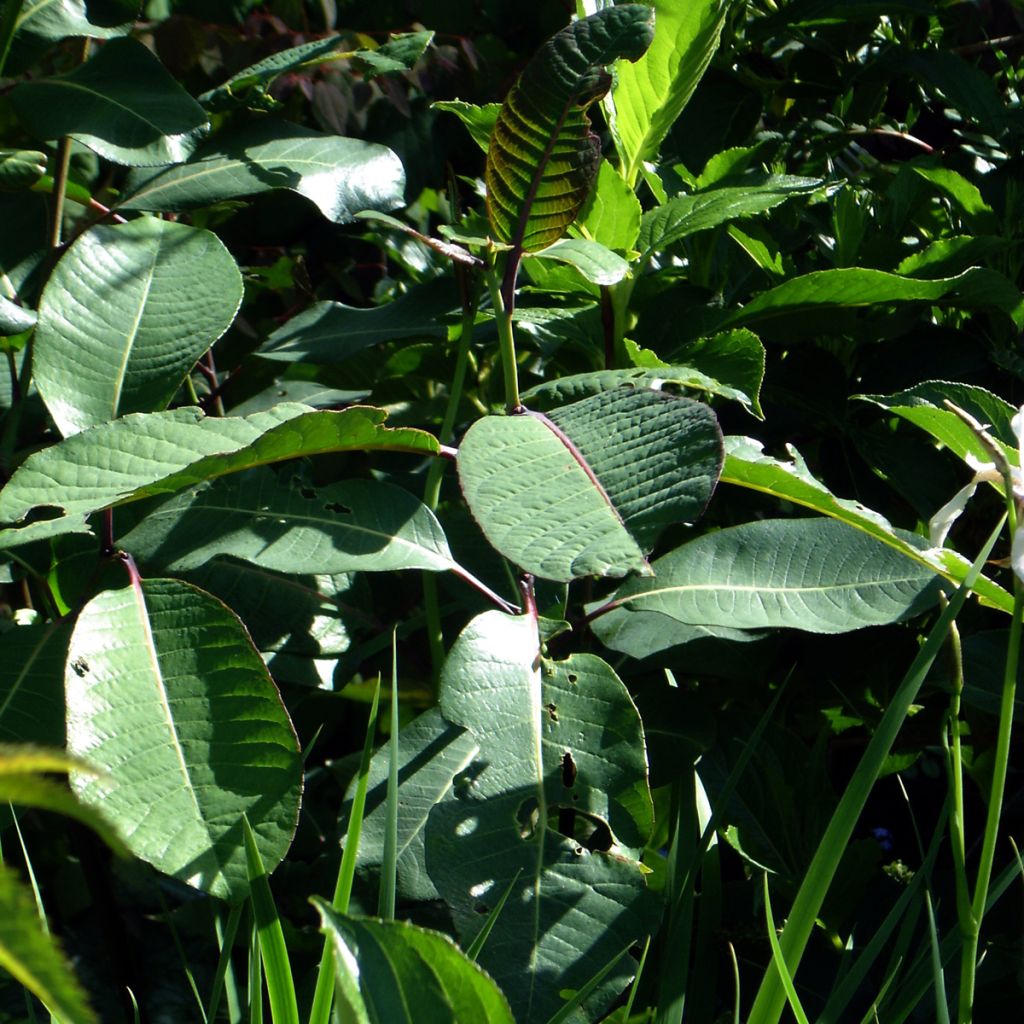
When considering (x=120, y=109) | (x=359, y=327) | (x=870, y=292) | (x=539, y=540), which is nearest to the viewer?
(x=539, y=540)

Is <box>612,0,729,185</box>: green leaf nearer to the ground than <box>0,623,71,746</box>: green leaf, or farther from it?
farther from it

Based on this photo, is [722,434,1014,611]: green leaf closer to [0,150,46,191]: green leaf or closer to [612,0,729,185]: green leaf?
[612,0,729,185]: green leaf

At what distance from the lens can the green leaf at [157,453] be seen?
3.32ft

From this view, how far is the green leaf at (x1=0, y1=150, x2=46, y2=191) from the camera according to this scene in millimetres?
1358

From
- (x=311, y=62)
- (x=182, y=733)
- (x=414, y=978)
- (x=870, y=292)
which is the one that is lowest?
(x=182, y=733)

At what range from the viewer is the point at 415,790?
1121 mm

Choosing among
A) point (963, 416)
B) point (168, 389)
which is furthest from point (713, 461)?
point (168, 389)

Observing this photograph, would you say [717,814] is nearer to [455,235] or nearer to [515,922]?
[515,922]

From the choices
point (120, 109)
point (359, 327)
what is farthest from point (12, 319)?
point (359, 327)

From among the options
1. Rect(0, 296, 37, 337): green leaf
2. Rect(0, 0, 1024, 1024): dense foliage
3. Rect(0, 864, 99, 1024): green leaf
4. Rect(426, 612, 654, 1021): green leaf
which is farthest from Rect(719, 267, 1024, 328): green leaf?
Rect(0, 864, 99, 1024): green leaf

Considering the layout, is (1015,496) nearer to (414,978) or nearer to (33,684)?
(414,978)

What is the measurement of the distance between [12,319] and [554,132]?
0.67 metres

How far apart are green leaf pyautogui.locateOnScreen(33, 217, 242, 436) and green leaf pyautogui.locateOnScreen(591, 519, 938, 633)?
0.54 m

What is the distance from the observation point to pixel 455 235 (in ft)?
3.73
